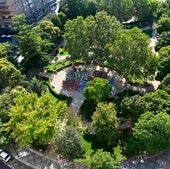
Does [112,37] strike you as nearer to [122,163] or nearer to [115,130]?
[115,130]

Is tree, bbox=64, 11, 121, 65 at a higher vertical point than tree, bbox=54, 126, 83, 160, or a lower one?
higher

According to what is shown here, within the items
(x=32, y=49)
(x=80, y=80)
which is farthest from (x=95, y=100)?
(x=32, y=49)

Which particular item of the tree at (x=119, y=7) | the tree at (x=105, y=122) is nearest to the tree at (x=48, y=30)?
the tree at (x=119, y=7)

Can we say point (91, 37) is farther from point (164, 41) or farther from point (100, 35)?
point (164, 41)

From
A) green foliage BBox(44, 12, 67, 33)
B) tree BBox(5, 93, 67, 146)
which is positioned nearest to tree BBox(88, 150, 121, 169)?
tree BBox(5, 93, 67, 146)

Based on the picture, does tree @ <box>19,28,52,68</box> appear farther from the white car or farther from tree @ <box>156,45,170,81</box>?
the white car

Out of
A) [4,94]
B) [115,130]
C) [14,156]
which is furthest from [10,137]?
[115,130]

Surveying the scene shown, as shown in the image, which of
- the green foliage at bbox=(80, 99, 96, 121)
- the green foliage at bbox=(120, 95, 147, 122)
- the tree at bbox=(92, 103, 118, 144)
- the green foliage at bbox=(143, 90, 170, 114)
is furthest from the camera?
the green foliage at bbox=(80, 99, 96, 121)

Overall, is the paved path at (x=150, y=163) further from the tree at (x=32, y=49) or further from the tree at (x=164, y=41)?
the tree at (x=32, y=49)
